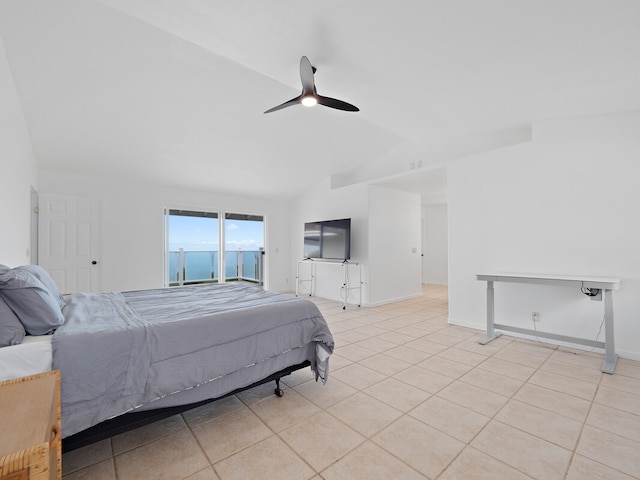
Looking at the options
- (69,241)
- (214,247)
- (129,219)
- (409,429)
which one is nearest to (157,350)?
(409,429)

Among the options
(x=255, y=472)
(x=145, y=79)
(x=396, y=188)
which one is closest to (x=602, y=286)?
(x=255, y=472)

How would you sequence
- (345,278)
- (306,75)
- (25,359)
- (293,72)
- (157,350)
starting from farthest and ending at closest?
(345,278), (293,72), (306,75), (157,350), (25,359)

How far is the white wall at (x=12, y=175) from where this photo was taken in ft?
8.47

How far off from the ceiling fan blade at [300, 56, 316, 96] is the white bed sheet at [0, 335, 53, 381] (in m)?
2.52

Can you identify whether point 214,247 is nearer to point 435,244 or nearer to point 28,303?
point 28,303

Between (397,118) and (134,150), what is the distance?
12.9ft

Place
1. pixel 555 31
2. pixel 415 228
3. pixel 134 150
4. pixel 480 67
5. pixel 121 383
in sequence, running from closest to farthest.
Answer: pixel 121 383, pixel 555 31, pixel 480 67, pixel 134 150, pixel 415 228

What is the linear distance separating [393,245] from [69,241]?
5.80 m

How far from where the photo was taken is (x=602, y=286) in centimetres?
283

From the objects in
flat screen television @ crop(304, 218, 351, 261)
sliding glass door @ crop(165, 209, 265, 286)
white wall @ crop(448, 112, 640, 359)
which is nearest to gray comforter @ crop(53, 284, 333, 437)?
white wall @ crop(448, 112, 640, 359)

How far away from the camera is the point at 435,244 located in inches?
352

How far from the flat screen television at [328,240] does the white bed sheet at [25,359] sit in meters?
4.68

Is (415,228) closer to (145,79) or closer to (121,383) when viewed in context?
(145,79)

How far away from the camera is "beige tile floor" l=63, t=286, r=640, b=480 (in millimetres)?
1637
